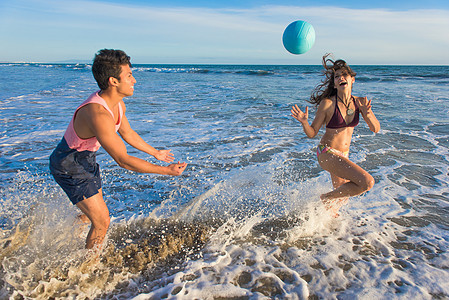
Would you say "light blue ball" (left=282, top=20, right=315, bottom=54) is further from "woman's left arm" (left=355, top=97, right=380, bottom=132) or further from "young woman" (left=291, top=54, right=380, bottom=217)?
"woman's left arm" (left=355, top=97, right=380, bottom=132)

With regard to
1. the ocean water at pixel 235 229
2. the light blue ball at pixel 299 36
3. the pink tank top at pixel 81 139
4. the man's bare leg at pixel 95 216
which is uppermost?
the light blue ball at pixel 299 36

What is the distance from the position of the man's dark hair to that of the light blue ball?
144 inches

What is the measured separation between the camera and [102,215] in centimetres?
303

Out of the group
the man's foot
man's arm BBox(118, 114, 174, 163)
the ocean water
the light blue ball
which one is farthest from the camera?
the light blue ball

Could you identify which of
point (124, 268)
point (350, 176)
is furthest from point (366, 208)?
point (124, 268)

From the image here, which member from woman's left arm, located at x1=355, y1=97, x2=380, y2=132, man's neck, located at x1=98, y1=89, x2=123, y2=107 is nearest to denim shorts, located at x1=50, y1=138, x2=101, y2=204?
man's neck, located at x1=98, y1=89, x2=123, y2=107

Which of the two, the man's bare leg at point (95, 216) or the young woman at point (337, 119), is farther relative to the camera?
the young woman at point (337, 119)

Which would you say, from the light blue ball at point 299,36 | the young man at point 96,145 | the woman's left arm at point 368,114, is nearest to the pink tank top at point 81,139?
the young man at point 96,145

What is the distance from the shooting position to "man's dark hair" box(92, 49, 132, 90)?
2740 mm

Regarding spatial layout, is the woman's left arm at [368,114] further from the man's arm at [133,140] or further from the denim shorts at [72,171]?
the denim shorts at [72,171]

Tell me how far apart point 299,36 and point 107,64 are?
3.78 m

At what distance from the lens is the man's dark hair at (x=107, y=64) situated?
2.74 metres

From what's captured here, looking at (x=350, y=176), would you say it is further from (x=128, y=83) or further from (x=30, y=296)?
(x=30, y=296)

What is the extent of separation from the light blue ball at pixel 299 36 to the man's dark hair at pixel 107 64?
3.65 meters
